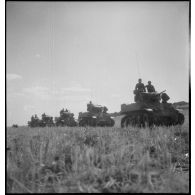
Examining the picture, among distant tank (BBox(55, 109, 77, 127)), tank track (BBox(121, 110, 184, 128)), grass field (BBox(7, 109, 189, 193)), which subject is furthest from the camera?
distant tank (BBox(55, 109, 77, 127))

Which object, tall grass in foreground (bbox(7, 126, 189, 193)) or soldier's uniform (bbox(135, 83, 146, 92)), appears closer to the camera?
tall grass in foreground (bbox(7, 126, 189, 193))

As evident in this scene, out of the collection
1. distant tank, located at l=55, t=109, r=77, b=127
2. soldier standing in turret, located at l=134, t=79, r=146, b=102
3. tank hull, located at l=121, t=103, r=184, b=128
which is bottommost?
distant tank, located at l=55, t=109, r=77, b=127

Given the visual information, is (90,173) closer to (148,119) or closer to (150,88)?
(148,119)

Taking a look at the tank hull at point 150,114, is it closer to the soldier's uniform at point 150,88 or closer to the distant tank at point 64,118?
the soldier's uniform at point 150,88

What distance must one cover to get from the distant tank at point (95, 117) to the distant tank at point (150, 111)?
551 cm

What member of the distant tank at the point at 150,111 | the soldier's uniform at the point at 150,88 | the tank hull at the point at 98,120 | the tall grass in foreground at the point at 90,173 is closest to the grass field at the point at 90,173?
the tall grass in foreground at the point at 90,173

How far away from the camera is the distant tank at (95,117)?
19109mm

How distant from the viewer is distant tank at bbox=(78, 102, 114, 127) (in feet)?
62.7

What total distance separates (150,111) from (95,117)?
24.9 feet

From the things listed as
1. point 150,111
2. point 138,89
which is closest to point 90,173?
point 150,111

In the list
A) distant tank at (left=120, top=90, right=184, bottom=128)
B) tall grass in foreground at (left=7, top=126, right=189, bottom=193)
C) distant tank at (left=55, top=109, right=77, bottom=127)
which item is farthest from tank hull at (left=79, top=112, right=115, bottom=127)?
tall grass in foreground at (left=7, top=126, right=189, bottom=193)

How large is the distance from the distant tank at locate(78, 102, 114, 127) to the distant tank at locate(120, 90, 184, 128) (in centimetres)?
551

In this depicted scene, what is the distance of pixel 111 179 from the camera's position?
8.38ft

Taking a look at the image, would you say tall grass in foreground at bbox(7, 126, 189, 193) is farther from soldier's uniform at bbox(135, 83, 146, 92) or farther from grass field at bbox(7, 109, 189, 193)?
soldier's uniform at bbox(135, 83, 146, 92)
